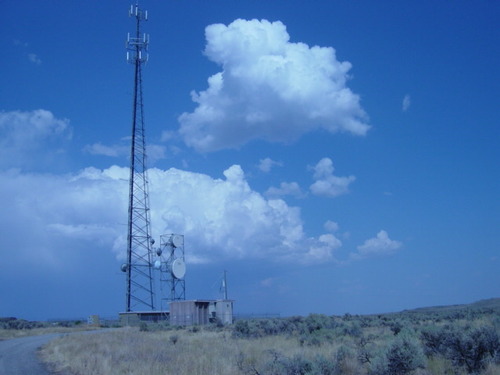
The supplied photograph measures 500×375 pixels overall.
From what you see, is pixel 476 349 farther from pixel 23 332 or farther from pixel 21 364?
pixel 23 332

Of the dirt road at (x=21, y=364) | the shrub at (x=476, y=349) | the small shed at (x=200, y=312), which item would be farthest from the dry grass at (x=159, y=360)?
the small shed at (x=200, y=312)

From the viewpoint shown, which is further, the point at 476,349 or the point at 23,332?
the point at 23,332

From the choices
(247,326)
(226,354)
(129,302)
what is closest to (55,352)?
(226,354)

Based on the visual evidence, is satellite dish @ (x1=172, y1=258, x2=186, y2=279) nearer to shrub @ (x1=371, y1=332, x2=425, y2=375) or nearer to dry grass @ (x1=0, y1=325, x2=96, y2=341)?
dry grass @ (x1=0, y1=325, x2=96, y2=341)

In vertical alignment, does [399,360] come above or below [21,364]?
below

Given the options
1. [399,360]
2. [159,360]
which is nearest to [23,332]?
[159,360]

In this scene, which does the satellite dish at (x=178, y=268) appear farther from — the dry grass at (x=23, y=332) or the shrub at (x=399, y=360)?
the shrub at (x=399, y=360)

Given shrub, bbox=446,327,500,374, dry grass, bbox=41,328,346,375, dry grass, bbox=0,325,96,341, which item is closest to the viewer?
shrub, bbox=446,327,500,374

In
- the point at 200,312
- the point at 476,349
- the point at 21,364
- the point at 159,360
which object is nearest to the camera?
the point at 476,349

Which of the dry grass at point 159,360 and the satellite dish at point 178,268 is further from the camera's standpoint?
the satellite dish at point 178,268

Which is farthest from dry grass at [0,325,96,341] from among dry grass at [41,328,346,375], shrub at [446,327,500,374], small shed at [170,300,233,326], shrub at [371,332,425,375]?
shrub at [446,327,500,374]

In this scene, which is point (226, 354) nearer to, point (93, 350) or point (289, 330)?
point (93, 350)

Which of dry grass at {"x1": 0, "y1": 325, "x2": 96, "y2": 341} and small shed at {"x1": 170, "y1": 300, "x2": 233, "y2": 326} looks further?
small shed at {"x1": 170, "y1": 300, "x2": 233, "y2": 326}

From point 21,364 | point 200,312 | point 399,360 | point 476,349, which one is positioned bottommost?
point 399,360
